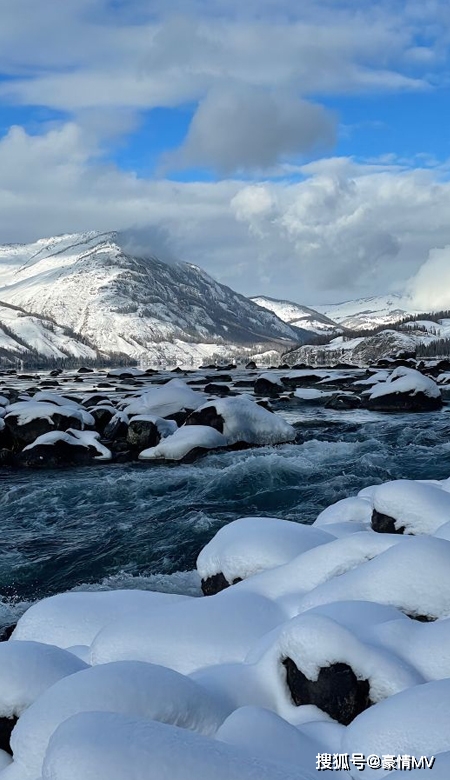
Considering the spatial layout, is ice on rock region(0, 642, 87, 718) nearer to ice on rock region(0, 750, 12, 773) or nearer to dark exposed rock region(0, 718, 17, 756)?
dark exposed rock region(0, 718, 17, 756)

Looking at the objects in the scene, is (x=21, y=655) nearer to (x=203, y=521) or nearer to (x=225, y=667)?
(x=225, y=667)

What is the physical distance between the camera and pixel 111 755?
348 cm

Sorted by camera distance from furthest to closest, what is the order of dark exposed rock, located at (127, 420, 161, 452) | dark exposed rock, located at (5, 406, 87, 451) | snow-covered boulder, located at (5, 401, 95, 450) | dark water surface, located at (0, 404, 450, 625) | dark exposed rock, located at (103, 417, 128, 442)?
1. dark exposed rock, located at (103, 417, 128, 442)
2. snow-covered boulder, located at (5, 401, 95, 450)
3. dark exposed rock, located at (5, 406, 87, 451)
4. dark exposed rock, located at (127, 420, 161, 452)
5. dark water surface, located at (0, 404, 450, 625)

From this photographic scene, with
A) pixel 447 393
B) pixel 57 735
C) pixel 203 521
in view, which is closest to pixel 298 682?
pixel 57 735

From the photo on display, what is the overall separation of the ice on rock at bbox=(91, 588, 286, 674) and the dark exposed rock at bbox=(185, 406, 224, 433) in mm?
18370

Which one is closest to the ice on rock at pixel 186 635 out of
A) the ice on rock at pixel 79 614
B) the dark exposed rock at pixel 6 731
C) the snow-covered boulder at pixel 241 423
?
the ice on rock at pixel 79 614

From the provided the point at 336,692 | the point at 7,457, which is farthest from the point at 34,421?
the point at 336,692

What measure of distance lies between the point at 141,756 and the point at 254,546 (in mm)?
5177

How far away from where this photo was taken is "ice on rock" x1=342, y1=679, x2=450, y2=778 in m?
4.14

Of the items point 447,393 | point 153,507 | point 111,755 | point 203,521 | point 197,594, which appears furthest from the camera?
point 447,393

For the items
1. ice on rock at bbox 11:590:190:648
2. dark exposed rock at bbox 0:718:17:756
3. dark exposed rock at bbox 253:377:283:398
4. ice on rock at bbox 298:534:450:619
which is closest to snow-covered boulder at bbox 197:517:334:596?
ice on rock at bbox 11:590:190:648

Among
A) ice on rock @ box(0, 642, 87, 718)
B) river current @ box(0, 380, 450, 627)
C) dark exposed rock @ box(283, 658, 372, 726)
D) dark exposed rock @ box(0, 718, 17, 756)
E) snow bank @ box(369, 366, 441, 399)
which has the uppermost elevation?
snow bank @ box(369, 366, 441, 399)

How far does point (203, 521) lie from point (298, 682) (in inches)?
407

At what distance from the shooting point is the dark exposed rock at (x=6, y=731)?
496 cm
